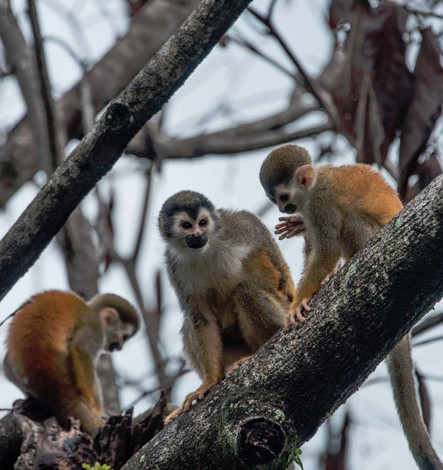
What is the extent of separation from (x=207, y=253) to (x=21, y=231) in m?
1.19

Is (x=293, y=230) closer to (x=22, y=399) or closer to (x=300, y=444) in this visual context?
(x=300, y=444)

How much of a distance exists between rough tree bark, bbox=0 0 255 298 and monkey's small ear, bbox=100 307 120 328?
3069 mm

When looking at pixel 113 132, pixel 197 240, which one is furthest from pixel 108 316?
pixel 113 132

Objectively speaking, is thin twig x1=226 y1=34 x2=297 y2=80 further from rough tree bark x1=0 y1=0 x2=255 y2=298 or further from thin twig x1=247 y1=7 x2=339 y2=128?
rough tree bark x1=0 y1=0 x2=255 y2=298

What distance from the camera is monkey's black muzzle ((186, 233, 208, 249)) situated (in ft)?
14.2

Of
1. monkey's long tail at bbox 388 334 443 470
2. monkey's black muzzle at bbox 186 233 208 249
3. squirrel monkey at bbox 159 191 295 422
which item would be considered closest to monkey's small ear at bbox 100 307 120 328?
squirrel monkey at bbox 159 191 295 422

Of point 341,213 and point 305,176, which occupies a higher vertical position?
point 305,176

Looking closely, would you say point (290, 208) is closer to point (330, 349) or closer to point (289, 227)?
point (289, 227)

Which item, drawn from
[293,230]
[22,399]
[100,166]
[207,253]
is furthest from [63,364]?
[100,166]

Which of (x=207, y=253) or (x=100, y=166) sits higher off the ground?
(x=207, y=253)

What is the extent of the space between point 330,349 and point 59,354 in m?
3.39

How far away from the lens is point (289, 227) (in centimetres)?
446

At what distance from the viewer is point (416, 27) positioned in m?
4.67

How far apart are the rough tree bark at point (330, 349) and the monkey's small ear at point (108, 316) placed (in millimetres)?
3759
